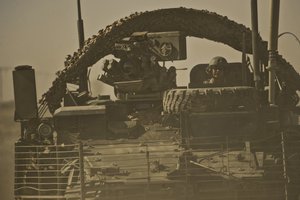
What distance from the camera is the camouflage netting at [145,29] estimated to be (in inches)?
861

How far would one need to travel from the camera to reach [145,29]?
21.9m

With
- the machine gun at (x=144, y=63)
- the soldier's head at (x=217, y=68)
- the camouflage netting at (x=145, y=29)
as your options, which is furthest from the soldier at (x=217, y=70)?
the camouflage netting at (x=145, y=29)

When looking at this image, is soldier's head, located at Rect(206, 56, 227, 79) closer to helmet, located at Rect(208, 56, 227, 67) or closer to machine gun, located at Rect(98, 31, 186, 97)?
helmet, located at Rect(208, 56, 227, 67)

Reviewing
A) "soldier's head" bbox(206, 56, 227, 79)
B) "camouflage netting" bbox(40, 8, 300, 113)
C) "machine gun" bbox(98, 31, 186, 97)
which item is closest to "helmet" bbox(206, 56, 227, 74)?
"soldier's head" bbox(206, 56, 227, 79)

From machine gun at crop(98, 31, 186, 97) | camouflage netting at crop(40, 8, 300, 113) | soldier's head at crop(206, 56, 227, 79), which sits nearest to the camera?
soldier's head at crop(206, 56, 227, 79)

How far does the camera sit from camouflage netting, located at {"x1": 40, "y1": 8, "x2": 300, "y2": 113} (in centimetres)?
2186

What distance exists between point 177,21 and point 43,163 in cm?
544

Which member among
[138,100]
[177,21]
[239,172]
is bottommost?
[239,172]

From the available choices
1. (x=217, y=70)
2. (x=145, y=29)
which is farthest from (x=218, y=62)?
(x=145, y=29)

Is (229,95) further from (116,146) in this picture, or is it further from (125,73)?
(125,73)

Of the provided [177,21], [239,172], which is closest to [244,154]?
[239,172]

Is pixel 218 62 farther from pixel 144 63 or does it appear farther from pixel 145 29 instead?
pixel 145 29

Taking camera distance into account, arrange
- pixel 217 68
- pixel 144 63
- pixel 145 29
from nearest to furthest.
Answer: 1. pixel 217 68
2. pixel 144 63
3. pixel 145 29

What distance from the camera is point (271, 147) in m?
15.9
